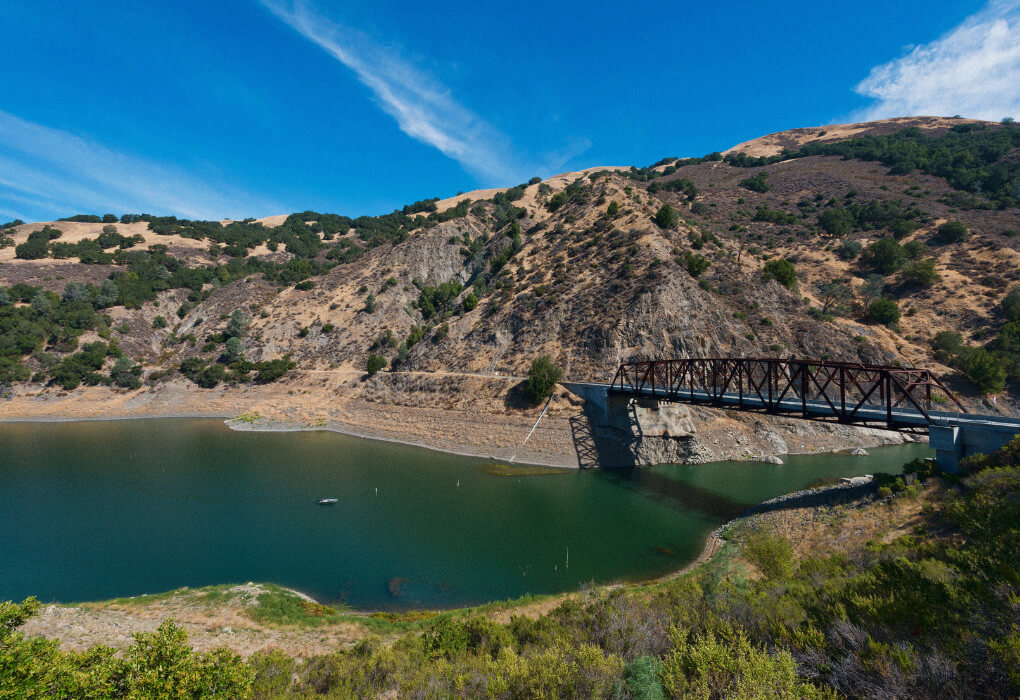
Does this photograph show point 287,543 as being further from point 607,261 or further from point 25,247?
point 25,247

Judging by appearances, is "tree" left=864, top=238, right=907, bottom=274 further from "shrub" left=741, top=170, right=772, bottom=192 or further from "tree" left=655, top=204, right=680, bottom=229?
"shrub" left=741, top=170, right=772, bottom=192

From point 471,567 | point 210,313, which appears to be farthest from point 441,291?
point 471,567

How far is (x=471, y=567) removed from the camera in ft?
78.5

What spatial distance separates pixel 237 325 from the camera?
84188mm

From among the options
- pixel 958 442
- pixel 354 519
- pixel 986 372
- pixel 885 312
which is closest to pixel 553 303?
pixel 354 519

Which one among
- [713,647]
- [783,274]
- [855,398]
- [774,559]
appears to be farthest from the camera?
[783,274]

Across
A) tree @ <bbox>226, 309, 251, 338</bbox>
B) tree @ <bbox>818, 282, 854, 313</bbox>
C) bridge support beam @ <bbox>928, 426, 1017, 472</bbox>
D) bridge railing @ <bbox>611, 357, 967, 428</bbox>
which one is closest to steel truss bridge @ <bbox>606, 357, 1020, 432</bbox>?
bridge railing @ <bbox>611, 357, 967, 428</bbox>

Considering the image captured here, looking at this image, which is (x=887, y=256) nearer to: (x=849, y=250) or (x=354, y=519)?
(x=849, y=250)

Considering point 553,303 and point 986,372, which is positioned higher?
point 553,303

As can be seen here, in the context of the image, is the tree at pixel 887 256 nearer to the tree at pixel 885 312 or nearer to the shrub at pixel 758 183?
the tree at pixel 885 312

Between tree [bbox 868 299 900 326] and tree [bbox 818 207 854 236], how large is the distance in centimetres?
2842

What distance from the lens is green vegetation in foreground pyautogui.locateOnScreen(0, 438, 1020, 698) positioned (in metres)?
7.86

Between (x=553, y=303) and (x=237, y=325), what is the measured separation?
240 feet

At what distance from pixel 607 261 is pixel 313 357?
65.5 m
